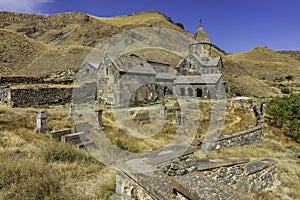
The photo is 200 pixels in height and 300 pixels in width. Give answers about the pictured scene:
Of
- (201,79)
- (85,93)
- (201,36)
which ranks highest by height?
(201,36)

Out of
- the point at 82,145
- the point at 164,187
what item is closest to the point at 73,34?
the point at 82,145

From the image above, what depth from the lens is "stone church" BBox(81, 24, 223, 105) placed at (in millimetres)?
19203

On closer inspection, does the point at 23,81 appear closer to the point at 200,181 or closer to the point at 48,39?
the point at 200,181

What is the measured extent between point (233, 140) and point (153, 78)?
50.0 ft

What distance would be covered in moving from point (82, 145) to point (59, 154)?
157 cm

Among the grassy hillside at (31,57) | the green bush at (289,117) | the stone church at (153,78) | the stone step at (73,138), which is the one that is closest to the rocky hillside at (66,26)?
the grassy hillside at (31,57)

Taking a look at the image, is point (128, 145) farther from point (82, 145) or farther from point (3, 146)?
point (3, 146)

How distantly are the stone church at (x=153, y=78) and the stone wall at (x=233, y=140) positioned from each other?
1135 centimetres

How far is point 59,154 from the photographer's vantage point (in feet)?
19.0

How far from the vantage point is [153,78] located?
23625mm

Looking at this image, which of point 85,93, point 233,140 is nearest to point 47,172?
point 233,140

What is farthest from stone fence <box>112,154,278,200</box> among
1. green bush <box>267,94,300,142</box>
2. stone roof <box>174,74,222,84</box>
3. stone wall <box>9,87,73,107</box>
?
stone roof <box>174,74,222,84</box>

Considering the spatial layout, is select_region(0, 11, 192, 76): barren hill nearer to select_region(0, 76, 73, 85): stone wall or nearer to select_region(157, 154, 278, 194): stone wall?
select_region(0, 76, 73, 85): stone wall

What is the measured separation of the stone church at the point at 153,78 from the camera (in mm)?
19203
